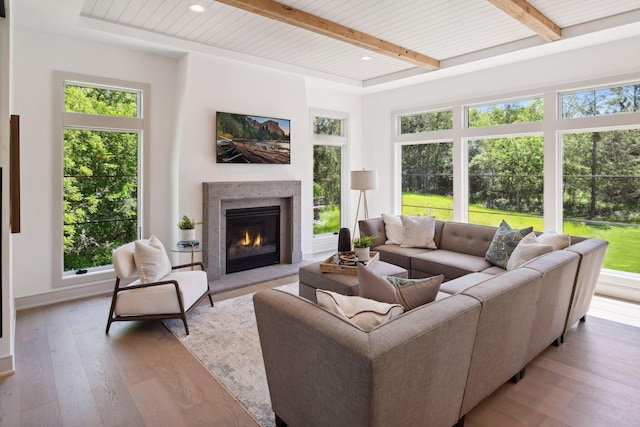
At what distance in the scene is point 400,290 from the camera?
195cm

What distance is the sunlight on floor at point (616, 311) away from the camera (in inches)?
143

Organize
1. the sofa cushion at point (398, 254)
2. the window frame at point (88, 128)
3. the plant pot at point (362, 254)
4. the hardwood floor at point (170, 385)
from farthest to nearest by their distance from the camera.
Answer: the sofa cushion at point (398, 254)
the window frame at point (88, 128)
the plant pot at point (362, 254)
the hardwood floor at point (170, 385)

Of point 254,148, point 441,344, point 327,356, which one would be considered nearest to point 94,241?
point 254,148

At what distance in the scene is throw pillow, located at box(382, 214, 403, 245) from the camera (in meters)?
5.08

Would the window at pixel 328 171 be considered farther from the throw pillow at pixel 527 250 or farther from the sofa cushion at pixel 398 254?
the throw pillow at pixel 527 250

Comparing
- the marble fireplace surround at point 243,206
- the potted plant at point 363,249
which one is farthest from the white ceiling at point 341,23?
the potted plant at point 363,249

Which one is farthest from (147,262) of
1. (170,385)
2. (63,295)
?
(63,295)

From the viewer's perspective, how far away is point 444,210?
5992mm

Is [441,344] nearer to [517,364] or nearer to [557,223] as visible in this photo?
[517,364]

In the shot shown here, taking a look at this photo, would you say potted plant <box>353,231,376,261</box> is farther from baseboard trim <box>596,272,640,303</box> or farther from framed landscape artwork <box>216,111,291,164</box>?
baseboard trim <box>596,272,640,303</box>

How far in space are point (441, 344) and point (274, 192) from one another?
4062 millimetres

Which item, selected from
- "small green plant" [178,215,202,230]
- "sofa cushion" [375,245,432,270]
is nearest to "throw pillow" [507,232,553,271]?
"sofa cushion" [375,245,432,270]

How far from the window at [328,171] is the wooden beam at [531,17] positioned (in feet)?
11.4

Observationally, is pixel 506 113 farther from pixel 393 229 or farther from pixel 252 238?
pixel 252 238
